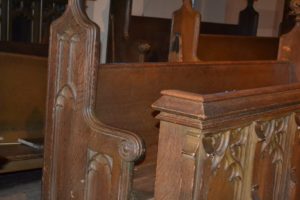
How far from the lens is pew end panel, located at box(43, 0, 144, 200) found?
5.45 ft

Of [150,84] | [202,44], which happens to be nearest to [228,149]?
[150,84]

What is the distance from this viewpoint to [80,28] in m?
1.76

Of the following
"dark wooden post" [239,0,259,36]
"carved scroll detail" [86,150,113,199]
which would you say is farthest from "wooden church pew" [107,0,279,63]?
"carved scroll detail" [86,150,113,199]

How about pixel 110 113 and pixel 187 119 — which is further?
pixel 110 113

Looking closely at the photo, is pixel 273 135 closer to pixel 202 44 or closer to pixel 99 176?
pixel 99 176

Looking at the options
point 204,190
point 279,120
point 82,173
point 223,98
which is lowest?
point 82,173

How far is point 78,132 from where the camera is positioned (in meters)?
1.79

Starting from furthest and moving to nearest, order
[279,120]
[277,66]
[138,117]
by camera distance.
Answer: [277,66] < [138,117] < [279,120]

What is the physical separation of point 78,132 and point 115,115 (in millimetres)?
259

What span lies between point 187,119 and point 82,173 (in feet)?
2.18

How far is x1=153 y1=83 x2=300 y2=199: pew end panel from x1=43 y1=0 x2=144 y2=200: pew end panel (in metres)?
0.30

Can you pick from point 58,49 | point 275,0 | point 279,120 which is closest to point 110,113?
point 58,49

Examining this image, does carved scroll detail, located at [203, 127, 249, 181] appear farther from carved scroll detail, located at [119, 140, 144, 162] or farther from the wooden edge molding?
carved scroll detail, located at [119, 140, 144, 162]

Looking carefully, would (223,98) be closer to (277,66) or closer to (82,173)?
(82,173)
